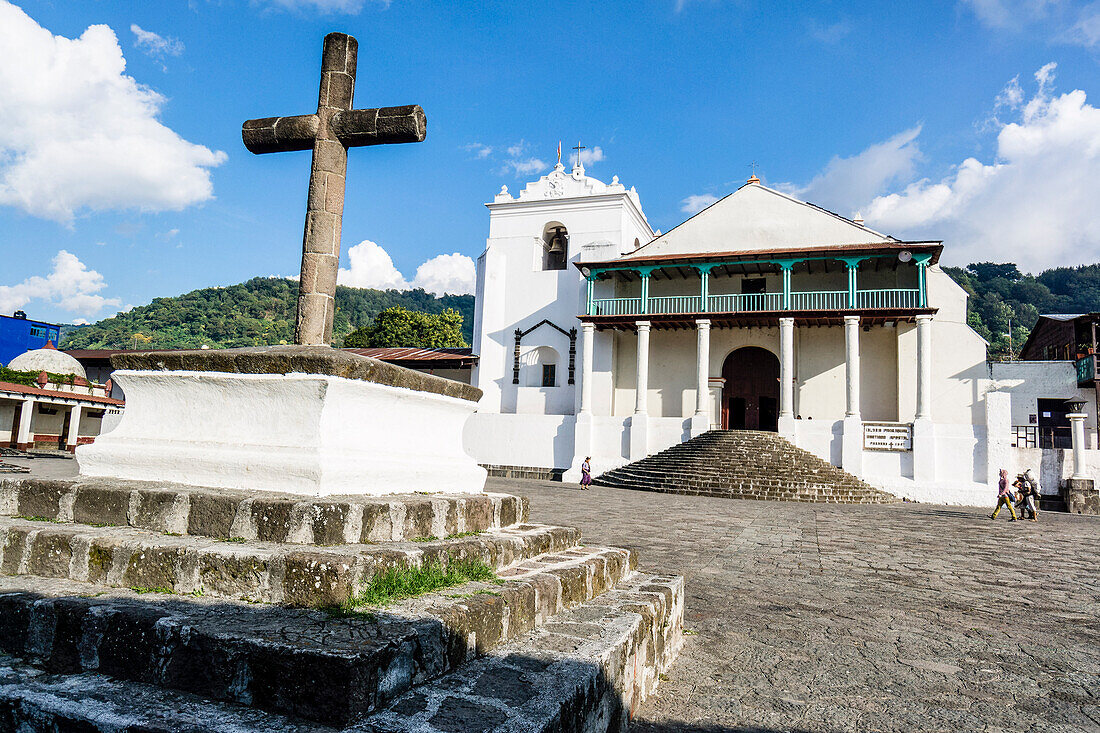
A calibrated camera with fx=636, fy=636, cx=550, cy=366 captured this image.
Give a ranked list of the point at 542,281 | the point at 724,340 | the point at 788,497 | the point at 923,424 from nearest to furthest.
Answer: the point at 788,497 → the point at 923,424 → the point at 724,340 → the point at 542,281

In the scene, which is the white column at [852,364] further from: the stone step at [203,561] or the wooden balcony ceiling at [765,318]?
the stone step at [203,561]

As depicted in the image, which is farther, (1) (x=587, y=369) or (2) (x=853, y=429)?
(1) (x=587, y=369)

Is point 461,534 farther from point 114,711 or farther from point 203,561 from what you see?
point 114,711

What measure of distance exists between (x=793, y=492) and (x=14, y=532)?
16.4 metres

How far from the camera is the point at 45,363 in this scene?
25.7 meters

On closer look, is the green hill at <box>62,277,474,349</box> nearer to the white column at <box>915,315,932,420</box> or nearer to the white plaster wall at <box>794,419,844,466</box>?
the white plaster wall at <box>794,419,844,466</box>

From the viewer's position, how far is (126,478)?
123 inches

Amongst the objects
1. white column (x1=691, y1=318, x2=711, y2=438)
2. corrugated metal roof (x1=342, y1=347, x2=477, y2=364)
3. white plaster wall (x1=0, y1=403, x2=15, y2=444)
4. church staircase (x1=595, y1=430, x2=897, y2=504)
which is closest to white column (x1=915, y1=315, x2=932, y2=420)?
church staircase (x1=595, y1=430, x2=897, y2=504)

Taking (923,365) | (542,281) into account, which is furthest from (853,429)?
(542,281)

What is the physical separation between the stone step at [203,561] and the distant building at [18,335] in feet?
127

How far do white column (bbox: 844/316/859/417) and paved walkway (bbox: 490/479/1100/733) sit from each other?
10152mm

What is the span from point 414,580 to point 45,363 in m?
30.7

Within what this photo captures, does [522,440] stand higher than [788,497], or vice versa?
[522,440]

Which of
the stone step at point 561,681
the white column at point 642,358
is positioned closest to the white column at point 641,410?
the white column at point 642,358
